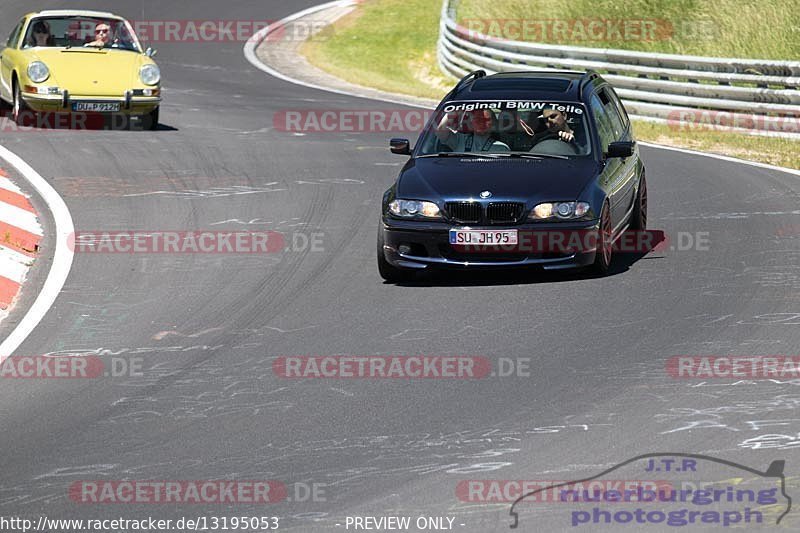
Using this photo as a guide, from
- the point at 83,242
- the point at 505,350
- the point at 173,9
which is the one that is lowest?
the point at 173,9

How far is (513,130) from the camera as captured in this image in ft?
41.1

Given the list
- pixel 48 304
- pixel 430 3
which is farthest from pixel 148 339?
pixel 430 3

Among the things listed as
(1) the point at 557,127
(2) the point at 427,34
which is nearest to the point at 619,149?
(1) the point at 557,127

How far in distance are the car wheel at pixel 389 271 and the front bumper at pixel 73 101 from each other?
30.3 feet

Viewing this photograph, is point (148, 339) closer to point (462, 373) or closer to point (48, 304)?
point (48, 304)

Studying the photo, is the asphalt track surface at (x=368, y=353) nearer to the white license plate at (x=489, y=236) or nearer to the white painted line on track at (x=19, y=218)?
the white license plate at (x=489, y=236)

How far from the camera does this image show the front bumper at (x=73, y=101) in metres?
19.8

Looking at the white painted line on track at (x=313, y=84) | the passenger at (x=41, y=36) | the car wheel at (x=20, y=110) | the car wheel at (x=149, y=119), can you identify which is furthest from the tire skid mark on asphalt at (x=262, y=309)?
the passenger at (x=41, y=36)

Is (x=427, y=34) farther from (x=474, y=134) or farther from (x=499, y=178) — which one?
(x=499, y=178)

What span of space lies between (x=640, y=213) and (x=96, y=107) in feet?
29.9

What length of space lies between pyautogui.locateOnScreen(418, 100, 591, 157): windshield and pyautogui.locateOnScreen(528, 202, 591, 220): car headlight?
101 centimetres

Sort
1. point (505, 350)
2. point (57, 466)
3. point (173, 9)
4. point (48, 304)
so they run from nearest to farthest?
1. point (57, 466)
2. point (505, 350)
3. point (48, 304)
4. point (173, 9)

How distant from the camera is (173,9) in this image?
40.5 m

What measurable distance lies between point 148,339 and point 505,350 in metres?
2.42
